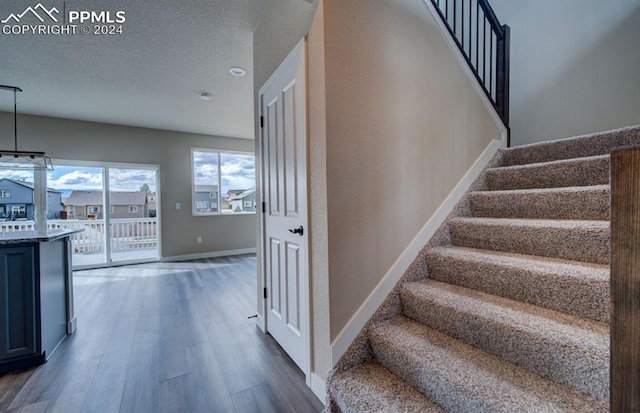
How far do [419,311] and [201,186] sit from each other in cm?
553

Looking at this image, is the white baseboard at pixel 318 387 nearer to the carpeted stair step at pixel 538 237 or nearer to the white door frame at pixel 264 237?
the white door frame at pixel 264 237

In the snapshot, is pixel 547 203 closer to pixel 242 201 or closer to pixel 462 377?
pixel 462 377

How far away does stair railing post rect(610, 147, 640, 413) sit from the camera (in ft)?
1.60

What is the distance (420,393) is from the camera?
1305mm

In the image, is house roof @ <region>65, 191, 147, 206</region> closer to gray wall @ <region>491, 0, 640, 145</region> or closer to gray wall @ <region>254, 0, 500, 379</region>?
gray wall @ <region>254, 0, 500, 379</region>

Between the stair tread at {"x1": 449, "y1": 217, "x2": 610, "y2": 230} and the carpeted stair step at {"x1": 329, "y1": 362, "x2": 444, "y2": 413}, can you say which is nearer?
the carpeted stair step at {"x1": 329, "y1": 362, "x2": 444, "y2": 413}

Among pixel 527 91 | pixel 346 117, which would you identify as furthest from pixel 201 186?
pixel 527 91

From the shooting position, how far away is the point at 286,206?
6.77 feet

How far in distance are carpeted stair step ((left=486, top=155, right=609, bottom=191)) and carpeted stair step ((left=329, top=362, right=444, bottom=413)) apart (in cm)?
168

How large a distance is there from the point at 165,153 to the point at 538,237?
612cm

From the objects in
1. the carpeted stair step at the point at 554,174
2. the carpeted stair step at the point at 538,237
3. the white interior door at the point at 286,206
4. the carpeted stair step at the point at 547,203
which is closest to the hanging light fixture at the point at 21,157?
the white interior door at the point at 286,206

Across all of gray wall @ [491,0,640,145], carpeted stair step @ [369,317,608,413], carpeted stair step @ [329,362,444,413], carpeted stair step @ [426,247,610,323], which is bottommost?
carpeted stair step @ [329,362,444,413]

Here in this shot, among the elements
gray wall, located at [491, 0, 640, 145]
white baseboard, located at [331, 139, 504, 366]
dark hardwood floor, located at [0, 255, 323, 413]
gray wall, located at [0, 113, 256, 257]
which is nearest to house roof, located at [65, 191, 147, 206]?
gray wall, located at [0, 113, 256, 257]

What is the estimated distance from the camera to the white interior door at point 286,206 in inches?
71.1
